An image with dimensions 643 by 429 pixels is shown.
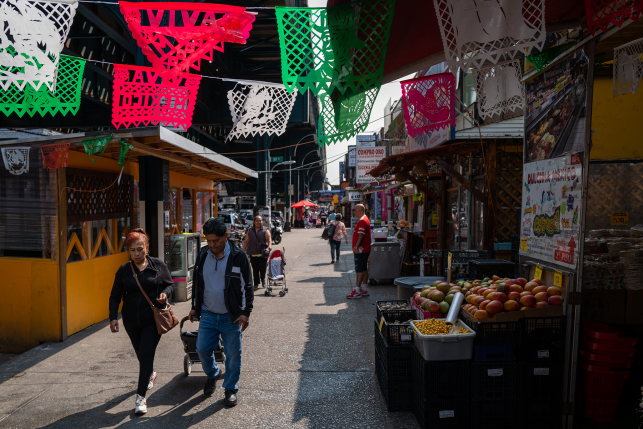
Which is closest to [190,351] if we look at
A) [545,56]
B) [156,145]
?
[156,145]

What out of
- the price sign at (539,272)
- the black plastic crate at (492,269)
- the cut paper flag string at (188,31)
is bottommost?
the black plastic crate at (492,269)

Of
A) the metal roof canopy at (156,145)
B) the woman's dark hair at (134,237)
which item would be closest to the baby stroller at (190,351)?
the woman's dark hair at (134,237)

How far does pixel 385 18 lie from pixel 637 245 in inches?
133

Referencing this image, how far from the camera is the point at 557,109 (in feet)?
13.4

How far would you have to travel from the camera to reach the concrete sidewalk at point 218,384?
4051 mm

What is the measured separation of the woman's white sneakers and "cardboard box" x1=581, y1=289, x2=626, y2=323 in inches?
177

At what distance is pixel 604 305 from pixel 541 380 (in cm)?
131

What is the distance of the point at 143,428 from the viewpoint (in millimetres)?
3879

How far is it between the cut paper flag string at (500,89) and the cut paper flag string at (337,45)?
234cm

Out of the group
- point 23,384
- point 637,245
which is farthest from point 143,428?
point 637,245

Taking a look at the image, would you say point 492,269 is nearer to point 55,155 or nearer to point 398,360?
point 398,360

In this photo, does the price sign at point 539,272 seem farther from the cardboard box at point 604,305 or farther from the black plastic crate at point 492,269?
the black plastic crate at point 492,269

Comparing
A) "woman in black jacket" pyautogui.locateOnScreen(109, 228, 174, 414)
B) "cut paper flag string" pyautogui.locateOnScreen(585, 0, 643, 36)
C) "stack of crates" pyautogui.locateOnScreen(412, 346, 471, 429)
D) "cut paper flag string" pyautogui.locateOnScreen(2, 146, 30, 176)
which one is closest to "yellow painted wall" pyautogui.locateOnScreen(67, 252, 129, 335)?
"cut paper flag string" pyautogui.locateOnScreen(2, 146, 30, 176)

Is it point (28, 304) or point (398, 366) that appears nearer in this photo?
point (398, 366)
